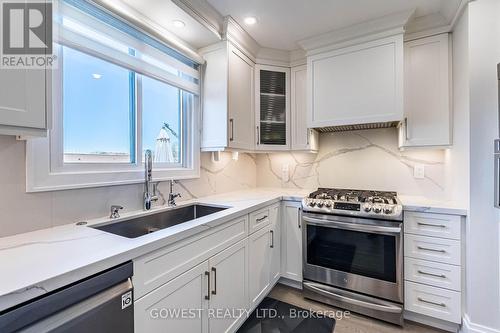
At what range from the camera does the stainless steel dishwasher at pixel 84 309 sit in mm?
653

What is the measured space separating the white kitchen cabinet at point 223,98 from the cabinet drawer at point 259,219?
626mm

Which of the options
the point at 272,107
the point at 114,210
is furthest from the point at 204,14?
the point at 114,210

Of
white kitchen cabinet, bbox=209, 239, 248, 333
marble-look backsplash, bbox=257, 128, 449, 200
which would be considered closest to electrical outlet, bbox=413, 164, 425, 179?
marble-look backsplash, bbox=257, 128, 449, 200

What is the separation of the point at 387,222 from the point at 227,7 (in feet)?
6.76

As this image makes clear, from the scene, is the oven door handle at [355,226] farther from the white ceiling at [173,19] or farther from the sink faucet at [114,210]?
the white ceiling at [173,19]

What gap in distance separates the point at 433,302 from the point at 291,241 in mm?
1137

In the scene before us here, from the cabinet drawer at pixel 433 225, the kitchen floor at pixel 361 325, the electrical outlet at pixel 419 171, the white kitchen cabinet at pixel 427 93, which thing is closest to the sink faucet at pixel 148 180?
the kitchen floor at pixel 361 325

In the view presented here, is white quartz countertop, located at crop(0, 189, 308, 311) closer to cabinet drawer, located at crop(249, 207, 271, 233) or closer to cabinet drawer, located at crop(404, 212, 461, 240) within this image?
cabinet drawer, located at crop(249, 207, 271, 233)

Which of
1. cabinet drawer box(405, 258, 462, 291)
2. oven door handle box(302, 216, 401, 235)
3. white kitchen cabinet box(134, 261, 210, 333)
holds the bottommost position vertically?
cabinet drawer box(405, 258, 462, 291)

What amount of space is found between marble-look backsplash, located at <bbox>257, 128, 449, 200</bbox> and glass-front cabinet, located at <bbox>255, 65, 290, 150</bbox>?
0.38 m

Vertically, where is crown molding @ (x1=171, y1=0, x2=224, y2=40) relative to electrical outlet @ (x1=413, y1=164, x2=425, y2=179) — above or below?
above

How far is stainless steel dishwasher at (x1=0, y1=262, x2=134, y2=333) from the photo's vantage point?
65cm

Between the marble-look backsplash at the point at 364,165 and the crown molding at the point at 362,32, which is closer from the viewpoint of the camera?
the crown molding at the point at 362,32

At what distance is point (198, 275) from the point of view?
128cm
